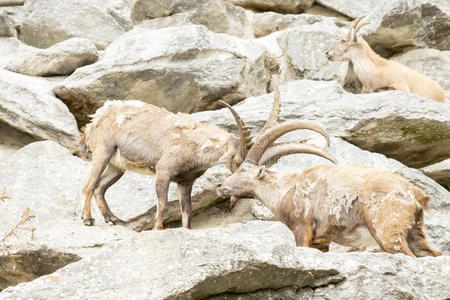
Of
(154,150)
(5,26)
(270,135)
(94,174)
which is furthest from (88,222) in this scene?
(5,26)

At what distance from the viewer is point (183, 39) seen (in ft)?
37.7

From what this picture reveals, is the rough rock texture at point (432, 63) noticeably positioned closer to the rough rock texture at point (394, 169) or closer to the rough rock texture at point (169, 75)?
the rough rock texture at point (169, 75)

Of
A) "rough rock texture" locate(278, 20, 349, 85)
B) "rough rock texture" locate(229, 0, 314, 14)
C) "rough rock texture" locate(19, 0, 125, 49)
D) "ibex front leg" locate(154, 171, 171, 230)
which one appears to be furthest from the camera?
"rough rock texture" locate(229, 0, 314, 14)

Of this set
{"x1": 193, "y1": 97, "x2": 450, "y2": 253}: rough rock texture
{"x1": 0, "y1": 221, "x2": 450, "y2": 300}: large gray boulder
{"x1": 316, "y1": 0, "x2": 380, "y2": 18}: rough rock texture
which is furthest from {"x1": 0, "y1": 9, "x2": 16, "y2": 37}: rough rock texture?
{"x1": 0, "y1": 221, "x2": 450, "y2": 300}: large gray boulder

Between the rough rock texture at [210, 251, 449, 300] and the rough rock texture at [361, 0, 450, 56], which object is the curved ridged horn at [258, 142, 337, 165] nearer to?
the rough rock texture at [210, 251, 449, 300]

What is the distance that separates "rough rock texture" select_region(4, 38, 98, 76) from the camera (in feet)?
39.2

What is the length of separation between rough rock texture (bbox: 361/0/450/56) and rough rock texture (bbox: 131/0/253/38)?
2.91m

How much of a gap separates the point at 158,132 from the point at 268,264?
12.9ft

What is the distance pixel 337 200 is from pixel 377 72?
216 inches

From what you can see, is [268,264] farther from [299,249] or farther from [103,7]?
[103,7]

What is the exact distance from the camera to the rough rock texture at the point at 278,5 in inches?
637

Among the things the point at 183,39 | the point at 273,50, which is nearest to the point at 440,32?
the point at 273,50

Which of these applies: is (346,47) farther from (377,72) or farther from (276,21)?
(276,21)

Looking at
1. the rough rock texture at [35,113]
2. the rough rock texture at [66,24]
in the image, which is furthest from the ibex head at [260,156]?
the rough rock texture at [66,24]
